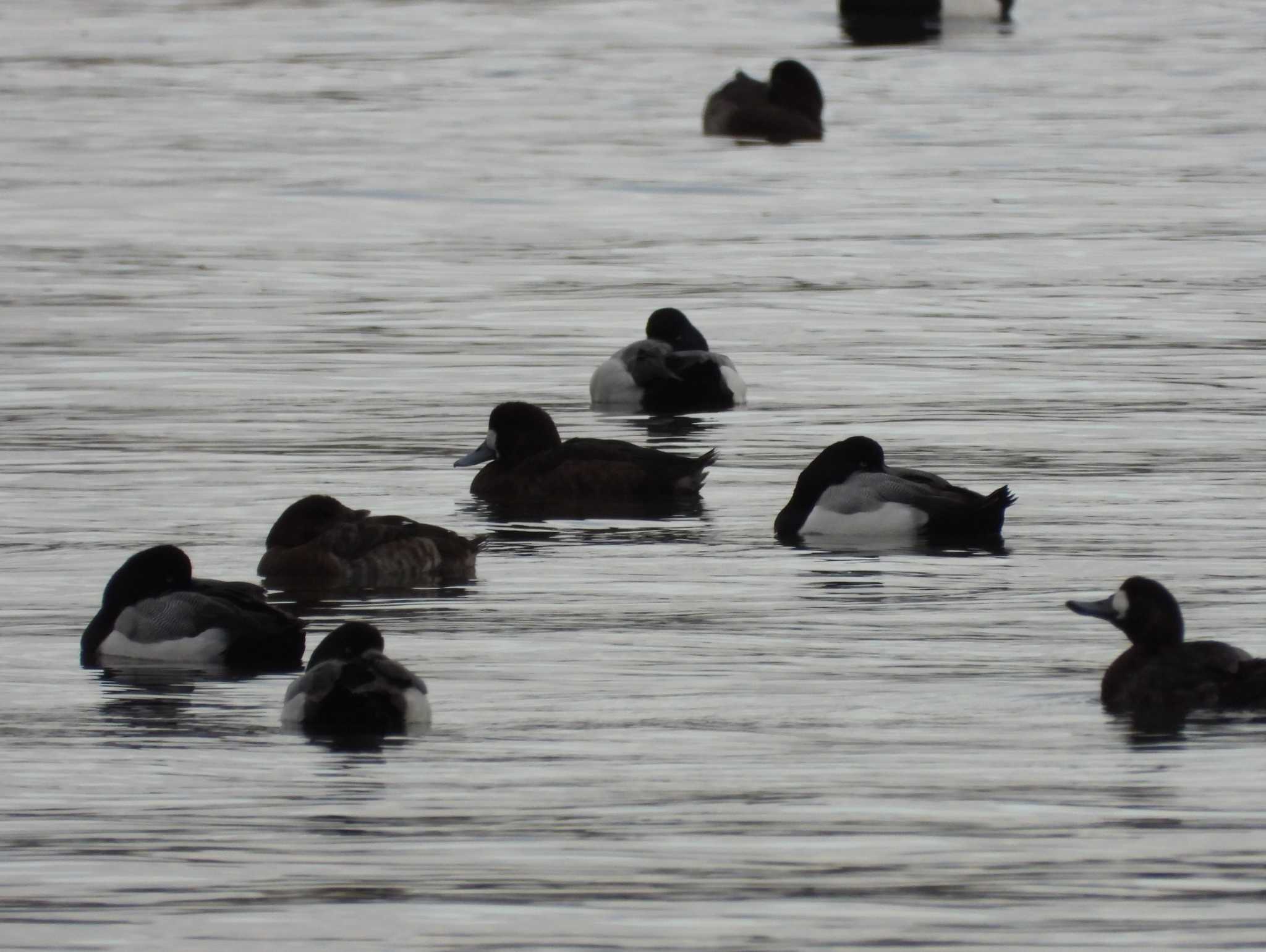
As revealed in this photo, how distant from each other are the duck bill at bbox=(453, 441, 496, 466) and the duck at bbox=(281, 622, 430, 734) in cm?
673

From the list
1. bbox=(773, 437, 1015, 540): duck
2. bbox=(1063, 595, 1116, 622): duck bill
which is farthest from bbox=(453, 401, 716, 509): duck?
bbox=(1063, 595, 1116, 622): duck bill

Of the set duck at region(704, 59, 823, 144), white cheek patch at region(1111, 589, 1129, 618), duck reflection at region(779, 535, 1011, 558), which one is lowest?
duck reflection at region(779, 535, 1011, 558)

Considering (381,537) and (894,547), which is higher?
(381,537)

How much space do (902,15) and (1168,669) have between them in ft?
140

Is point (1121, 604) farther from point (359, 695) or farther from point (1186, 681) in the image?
point (359, 695)

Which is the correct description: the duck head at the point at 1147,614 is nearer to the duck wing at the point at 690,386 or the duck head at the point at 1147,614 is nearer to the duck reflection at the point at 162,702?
the duck reflection at the point at 162,702

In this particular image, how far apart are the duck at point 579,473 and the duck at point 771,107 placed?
20145 millimetres

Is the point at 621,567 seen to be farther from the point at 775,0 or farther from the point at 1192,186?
the point at 775,0

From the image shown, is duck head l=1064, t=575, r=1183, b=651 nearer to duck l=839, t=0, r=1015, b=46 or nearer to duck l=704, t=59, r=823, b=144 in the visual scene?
duck l=704, t=59, r=823, b=144

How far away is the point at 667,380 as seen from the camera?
21.4m

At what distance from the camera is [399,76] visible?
144 ft

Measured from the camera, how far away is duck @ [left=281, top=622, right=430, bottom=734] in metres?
11.0

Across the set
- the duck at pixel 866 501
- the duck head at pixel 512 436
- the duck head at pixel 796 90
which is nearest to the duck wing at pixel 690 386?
the duck head at pixel 512 436

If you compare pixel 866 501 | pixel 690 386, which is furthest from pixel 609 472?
pixel 690 386
